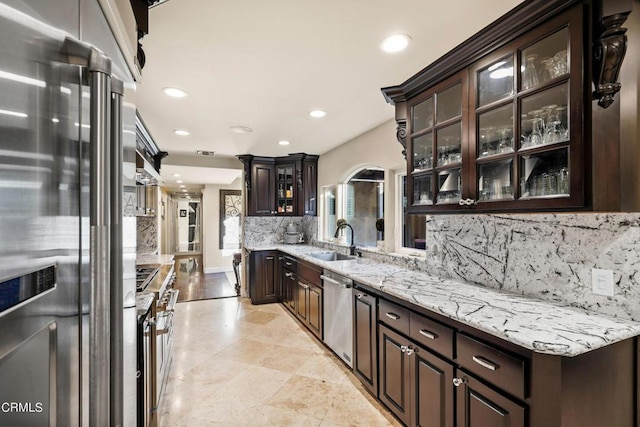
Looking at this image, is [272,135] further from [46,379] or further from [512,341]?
[46,379]

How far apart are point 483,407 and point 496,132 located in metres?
1.44

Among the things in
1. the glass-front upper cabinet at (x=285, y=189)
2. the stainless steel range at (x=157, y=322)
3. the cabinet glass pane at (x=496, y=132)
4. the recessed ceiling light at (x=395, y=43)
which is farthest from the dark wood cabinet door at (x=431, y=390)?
the glass-front upper cabinet at (x=285, y=189)

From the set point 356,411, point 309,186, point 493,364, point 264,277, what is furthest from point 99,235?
point 309,186

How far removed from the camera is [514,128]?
5.36 ft

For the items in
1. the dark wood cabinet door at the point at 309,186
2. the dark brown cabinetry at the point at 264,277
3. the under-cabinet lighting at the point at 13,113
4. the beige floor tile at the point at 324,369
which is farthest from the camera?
the dark wood cabinet door at the point at 309,186

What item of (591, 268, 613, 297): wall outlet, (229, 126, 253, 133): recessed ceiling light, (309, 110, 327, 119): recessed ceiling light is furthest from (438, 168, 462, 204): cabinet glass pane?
(229, 126, 253, 133): recessed ceiling light

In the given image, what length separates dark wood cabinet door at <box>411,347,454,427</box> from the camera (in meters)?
1.68

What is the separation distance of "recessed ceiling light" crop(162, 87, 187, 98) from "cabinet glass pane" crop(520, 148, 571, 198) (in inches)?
101

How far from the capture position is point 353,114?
3215mm

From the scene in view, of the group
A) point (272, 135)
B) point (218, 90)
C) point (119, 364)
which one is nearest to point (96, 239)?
point (119, 364)

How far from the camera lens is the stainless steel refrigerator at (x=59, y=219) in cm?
41

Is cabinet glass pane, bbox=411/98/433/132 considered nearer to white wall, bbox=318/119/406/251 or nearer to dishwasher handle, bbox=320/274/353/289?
white wall, bbox=318/119/406/251

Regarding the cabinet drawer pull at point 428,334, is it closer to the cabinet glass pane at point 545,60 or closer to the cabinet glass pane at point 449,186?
the cabinet glass pane at point 449,186

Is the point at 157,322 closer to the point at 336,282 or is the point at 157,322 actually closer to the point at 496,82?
the point at 336,282
